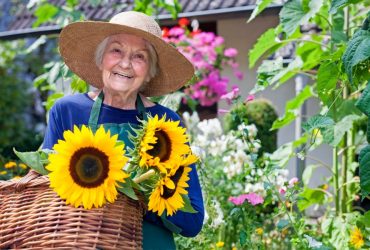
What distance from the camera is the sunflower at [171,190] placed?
2080 mm

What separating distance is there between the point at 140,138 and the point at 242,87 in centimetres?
707

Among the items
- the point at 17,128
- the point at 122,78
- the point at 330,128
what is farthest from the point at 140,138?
the point at 17,128

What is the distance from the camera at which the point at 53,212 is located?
2.01 meters

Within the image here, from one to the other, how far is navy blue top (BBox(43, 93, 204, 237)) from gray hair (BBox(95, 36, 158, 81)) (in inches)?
5.1

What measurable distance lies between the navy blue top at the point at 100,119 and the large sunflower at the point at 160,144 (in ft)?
1.24

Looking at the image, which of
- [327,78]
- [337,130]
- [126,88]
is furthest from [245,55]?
[126,88]

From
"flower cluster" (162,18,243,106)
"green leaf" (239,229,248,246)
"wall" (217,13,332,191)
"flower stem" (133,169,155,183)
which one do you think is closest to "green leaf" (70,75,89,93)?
"green leaf" (239,229,248,246)

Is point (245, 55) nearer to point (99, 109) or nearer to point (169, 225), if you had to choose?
point (99, 109)

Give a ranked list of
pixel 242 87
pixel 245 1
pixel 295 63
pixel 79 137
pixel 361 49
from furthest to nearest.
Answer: pixel 242 87 < pixel 245 1 < pixel 295 63 < pixel 361 49 < pixel 79 137

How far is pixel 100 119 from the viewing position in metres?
2.59

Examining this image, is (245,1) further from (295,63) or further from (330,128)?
(330,128)

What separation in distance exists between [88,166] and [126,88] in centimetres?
61

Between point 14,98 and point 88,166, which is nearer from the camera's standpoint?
point 88,166

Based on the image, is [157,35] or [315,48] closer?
[157,35]
